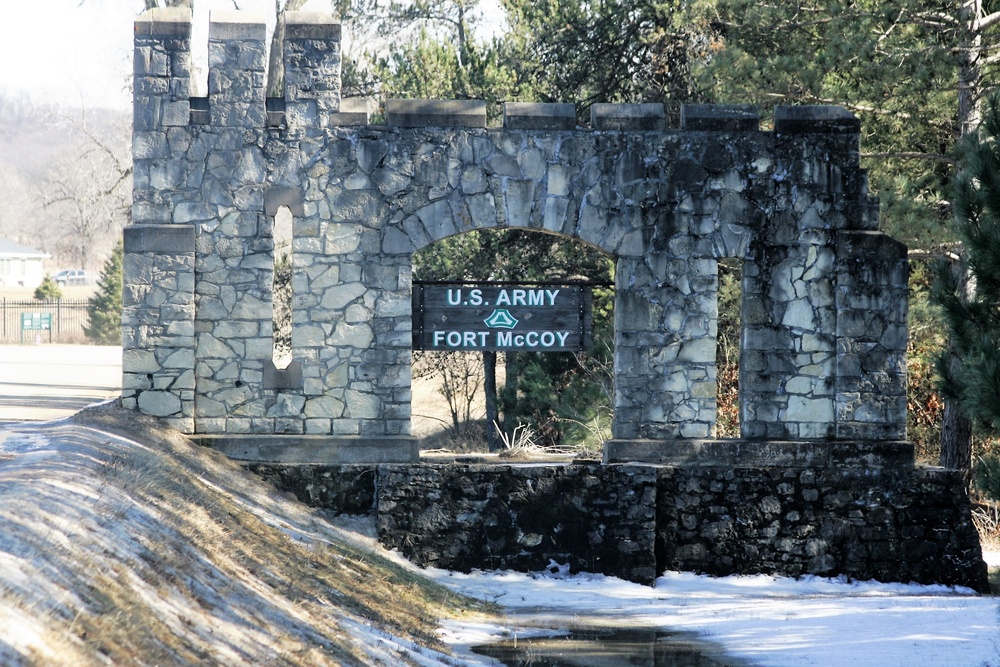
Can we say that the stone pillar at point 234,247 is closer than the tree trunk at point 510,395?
Yes

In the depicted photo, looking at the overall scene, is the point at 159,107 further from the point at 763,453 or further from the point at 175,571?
the point at 763,453

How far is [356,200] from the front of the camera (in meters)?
11.4

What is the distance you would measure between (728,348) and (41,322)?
2944cm

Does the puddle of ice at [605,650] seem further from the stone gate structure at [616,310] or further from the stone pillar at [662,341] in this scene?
the stone pillar at [662,341]

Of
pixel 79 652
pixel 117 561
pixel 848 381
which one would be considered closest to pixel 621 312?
pixel 848 381

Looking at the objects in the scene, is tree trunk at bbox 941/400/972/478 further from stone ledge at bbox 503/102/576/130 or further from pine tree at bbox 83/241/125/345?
pine tree at bbox 83/241/125/345

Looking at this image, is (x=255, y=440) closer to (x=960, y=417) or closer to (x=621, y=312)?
(x=621, y=312)

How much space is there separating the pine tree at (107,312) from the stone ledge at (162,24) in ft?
91.6

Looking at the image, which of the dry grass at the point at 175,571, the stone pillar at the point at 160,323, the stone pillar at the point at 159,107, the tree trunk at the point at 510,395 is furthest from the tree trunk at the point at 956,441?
the stone pillar at the point at 159,107

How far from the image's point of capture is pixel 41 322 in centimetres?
4106

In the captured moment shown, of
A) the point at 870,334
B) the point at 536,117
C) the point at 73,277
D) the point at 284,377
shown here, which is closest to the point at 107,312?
the point at 284,377

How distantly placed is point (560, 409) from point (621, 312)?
8014 millimetres

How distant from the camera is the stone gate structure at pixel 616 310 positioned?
1133 cm

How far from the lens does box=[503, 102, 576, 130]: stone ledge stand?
37.3 ft
